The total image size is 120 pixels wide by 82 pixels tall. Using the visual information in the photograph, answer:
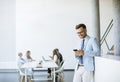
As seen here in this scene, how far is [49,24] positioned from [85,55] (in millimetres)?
7061

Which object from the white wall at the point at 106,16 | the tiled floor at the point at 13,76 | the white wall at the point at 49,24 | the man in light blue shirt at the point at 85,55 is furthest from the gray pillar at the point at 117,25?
the white wall at the point at 106,16

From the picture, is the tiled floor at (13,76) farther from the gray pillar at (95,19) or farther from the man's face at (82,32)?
the man's face at (82,32)

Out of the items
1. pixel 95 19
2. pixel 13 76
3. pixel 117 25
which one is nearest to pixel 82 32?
pixel 117 25

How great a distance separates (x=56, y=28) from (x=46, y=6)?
965 mm

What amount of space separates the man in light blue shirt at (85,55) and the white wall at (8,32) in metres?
7.03

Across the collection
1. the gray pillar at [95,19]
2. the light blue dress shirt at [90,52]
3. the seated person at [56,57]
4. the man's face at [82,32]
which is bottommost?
the seated person at [56,57]

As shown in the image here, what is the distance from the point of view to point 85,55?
3441 millimetres

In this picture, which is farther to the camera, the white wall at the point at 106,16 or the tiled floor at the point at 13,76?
the white wall at the point at 106,16

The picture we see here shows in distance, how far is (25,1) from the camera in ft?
34.4

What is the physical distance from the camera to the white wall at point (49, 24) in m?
10.3

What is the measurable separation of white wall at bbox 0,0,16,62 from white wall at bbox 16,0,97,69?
17 centimetres

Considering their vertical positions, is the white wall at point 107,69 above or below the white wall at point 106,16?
below

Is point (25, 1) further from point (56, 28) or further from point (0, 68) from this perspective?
point (0, 68)

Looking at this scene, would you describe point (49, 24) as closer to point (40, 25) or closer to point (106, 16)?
point (40, 25)
